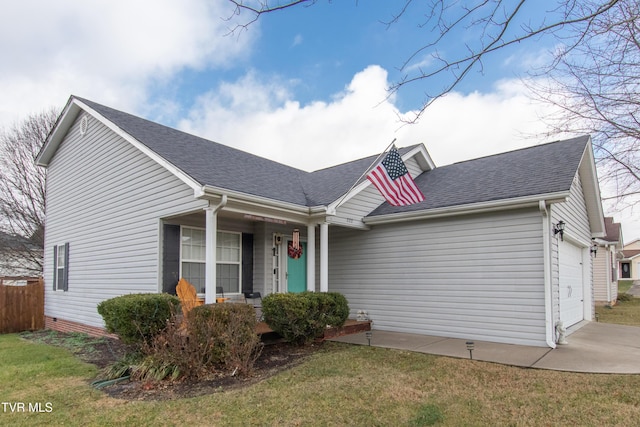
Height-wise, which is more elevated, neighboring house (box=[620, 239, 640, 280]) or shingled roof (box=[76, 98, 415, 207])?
shingled roof (box=[76, 98, 415, 207])

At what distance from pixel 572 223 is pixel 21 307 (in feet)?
50.5

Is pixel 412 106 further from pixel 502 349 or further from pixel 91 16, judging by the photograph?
pixel 91 16

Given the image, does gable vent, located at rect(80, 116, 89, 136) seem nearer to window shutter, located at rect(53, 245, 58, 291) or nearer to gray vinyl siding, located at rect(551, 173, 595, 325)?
window shutter, located at rect(53, 245, 58, 291)

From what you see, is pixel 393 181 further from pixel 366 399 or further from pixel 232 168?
Answer: pixel 366 399

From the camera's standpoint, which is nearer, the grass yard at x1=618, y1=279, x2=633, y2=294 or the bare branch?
the bare branch

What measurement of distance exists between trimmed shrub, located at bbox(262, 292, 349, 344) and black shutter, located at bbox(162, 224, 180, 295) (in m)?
2.02

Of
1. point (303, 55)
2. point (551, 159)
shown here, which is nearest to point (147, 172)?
point (303, 55)

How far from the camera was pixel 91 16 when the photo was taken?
6926 millimetres

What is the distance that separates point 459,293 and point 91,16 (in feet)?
28.9

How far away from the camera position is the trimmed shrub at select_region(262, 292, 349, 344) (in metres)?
7.50

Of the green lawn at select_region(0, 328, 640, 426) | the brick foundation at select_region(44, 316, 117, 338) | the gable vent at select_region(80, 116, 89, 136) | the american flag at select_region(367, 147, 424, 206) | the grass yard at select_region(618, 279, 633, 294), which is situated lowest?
the grass yard at select_region(618, 279, 633, 294)

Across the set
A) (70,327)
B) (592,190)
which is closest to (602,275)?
(592,190)

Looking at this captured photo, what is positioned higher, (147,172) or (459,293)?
(147,172)

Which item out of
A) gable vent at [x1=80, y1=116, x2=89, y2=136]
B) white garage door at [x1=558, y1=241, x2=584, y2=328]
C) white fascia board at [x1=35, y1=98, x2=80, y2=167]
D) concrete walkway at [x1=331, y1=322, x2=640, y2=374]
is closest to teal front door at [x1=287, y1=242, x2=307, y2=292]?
concrete walkway at [x1=331, y1=322, x2=640, y2=374]
